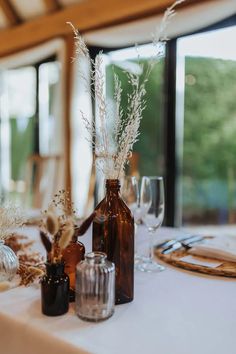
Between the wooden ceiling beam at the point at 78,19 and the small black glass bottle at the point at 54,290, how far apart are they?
262cm

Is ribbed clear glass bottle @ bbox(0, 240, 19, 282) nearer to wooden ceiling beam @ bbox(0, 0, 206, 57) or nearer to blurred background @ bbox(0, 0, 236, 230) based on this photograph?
blurred background @ bbox(0, 0, 236, 230)

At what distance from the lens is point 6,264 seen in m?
0.94

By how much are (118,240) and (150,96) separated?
2.47 m

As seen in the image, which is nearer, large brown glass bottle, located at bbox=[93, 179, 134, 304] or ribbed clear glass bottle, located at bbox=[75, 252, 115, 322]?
ribbed clear glass bottle, located at bbox=[75, 252, 115, 322]

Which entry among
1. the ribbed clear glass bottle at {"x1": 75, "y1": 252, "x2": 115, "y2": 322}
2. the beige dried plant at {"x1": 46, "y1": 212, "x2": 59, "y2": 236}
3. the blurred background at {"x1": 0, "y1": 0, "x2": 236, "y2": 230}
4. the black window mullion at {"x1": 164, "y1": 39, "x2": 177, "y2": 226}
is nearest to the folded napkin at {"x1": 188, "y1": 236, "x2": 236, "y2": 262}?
the ribbed clear glass bottle at {"x1": 75, "y1": 252, "x2": 115, "y2": 322}

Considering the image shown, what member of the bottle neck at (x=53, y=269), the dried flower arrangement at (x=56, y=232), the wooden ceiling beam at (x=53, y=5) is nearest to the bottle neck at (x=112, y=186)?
the dried flower arrangement at (x=56, y=232)

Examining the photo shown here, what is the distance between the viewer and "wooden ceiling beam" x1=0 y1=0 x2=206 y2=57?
3.10 m

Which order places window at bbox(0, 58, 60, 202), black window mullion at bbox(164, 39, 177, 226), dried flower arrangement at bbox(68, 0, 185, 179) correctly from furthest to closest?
window at bbox(0, 58, 60, 202), black window mullion at bbox(164, 39, 177, 226), dried flower arrangement at bbox(68, 0, 185, 179)

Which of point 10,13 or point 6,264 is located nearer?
point 6,264

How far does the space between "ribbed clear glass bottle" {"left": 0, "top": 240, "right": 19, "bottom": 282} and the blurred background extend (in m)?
1.77

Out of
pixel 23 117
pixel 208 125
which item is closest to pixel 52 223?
pixel 208 125

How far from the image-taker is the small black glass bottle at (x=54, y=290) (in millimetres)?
757

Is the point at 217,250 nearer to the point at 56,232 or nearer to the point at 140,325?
the point at 140,325

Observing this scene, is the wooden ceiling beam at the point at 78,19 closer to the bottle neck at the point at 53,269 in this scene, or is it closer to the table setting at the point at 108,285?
the table setting at the point at 108,285
